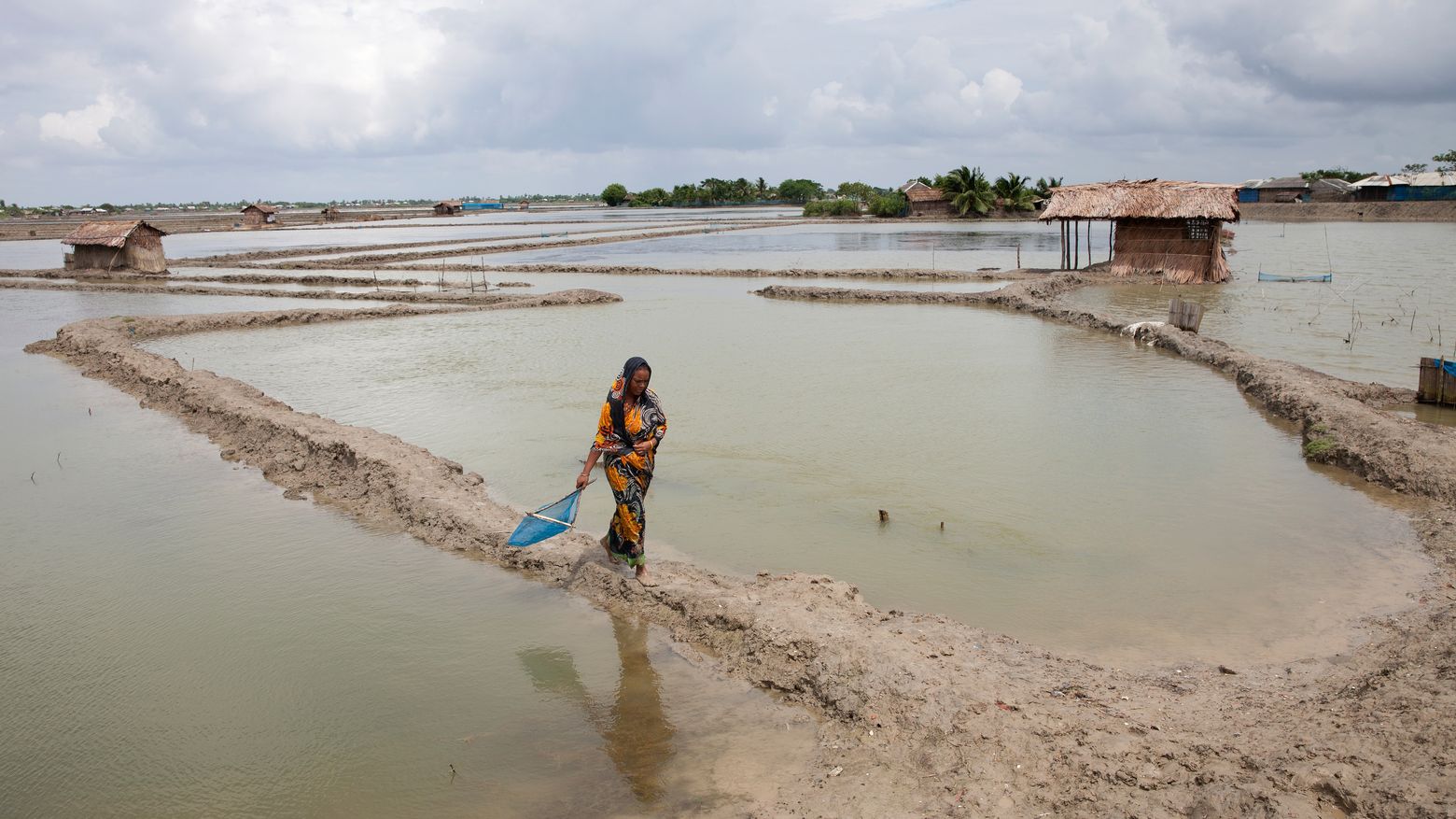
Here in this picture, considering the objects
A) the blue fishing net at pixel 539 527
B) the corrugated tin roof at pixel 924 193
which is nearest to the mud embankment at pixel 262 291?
the blue fishing net at pixel 539 527

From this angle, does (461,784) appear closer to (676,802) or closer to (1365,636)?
(676,802)

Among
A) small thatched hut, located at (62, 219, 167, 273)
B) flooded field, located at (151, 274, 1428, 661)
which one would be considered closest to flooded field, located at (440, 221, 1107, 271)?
small thatched hut, located at (62, 219, 167, 273)

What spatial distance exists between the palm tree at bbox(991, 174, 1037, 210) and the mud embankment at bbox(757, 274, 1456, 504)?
41.8 m

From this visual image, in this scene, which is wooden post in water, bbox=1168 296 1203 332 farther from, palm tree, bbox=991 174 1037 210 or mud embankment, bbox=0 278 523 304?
palm tree, bbox=991 174 1037 210

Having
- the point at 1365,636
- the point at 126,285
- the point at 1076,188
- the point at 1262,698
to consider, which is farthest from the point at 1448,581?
the point at 126,285

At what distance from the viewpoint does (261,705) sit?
12.8 ft

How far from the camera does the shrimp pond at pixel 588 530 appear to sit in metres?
3.50

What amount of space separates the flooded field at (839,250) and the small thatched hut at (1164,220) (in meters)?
3.67

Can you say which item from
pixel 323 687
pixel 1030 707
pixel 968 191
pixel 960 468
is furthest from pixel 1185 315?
pixel 968 191

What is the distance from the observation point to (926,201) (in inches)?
2210

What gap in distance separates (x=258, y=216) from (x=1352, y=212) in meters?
64.2

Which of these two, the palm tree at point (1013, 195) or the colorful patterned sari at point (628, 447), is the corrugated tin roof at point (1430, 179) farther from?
the colorful patterned sari at point (628, 447)

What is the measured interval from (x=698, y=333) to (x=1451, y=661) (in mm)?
11088

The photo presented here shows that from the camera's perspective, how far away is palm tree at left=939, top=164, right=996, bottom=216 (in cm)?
5241
